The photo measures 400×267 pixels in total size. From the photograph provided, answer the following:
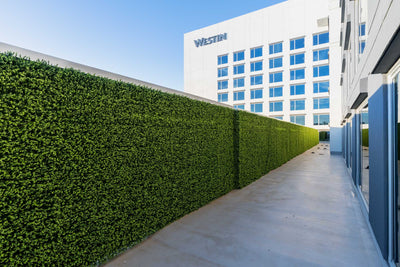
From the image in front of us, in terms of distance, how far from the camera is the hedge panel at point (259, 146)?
7305 millimetres

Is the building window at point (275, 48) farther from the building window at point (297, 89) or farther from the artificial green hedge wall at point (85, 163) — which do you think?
the artificial green hedge wall at point (85, 163)

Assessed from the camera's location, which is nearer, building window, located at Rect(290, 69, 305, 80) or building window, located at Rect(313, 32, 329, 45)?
building window, located at Rect(313, 32, 329, 45)

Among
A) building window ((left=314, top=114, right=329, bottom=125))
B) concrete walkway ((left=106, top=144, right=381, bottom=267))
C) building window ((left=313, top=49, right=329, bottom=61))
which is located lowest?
concrete walkway ((left=106, top=144, right=381, bottom=267))

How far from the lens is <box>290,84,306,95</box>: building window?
1247 inches

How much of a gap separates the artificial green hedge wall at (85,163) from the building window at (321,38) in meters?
34.0

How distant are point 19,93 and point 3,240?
5.15 feet

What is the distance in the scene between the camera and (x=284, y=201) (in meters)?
5.79

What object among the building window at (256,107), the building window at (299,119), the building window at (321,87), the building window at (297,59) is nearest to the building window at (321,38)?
the building window at (297,59)

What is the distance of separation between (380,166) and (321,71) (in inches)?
1296

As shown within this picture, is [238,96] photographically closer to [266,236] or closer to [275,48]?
[275,48]

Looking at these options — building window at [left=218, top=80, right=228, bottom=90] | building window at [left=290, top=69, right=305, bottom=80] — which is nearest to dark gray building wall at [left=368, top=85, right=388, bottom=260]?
building window at [left=290, top=69, right=305, bottom=80]

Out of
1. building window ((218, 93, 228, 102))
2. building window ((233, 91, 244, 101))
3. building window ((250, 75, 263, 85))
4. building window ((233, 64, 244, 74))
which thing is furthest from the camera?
building window ((218, 93, 228, 102))

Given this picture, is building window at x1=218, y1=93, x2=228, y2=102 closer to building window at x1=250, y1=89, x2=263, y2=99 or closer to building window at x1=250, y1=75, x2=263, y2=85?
building window at x1=250, y1=89, x2=263, y2=99

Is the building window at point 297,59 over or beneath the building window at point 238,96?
over
